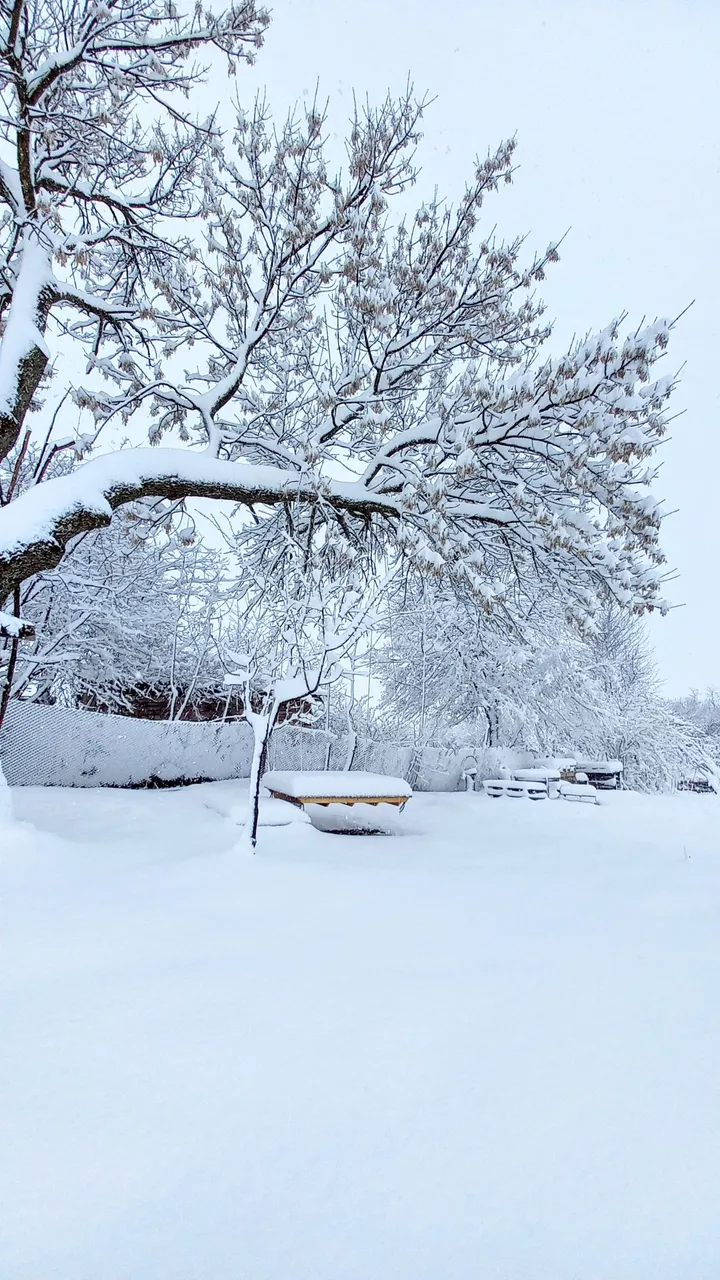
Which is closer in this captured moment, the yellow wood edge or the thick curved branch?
the thick curved branch

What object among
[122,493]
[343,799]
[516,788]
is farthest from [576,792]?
[122,493]

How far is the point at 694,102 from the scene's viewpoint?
34.7ft

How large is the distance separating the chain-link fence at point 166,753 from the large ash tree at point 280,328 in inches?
133

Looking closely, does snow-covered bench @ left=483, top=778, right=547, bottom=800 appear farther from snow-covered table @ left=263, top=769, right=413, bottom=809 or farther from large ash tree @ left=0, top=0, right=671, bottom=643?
large ash tree @ left=0, top=0, right=671, bottom=643

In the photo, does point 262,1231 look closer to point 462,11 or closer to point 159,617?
point 159,617

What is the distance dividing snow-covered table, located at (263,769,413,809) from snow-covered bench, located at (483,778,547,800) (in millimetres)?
5016

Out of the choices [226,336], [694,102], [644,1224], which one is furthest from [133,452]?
[694,102]

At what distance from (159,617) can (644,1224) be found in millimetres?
12650

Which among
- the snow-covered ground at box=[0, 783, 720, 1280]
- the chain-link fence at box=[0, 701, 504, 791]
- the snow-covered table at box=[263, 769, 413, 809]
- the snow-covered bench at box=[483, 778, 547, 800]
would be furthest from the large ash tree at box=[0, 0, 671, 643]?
the snow-covered bench at box=[483, 778, 547, 800]

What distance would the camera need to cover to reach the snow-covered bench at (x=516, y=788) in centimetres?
1282

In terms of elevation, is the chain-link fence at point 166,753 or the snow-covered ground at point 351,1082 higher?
the chain-link fence at point 166,753

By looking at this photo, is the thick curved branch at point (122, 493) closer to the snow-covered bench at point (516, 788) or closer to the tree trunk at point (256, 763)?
the tree trunk at point (256, 763)

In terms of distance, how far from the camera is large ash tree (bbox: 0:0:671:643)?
5223mm

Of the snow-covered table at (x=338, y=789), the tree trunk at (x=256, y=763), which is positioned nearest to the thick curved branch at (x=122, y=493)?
the tree trunk at (x=256, y=763)
